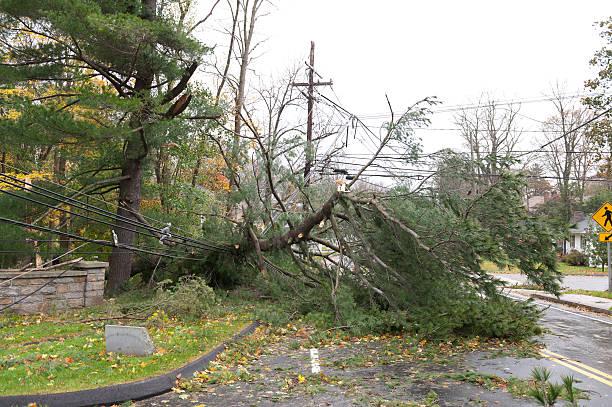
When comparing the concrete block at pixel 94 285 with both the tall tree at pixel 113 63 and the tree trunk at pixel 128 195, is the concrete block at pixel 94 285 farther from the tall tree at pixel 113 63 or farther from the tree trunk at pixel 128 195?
the tall tree at pixel 113 63

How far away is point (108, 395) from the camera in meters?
5.88

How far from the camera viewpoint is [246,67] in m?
26.4

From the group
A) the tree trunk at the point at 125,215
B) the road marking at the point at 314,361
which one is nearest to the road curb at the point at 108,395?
the road marking at the point at 314,361

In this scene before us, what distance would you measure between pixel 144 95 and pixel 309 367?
8685 mm

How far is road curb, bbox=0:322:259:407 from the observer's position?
554 centimetres

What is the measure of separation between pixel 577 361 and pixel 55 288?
437 inches

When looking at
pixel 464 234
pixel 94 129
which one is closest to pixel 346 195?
pixel 464 234

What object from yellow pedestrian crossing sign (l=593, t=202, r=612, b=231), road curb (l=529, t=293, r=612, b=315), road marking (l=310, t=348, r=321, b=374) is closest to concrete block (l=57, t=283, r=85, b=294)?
road marking (l=310, t=348, r=321, b=374)

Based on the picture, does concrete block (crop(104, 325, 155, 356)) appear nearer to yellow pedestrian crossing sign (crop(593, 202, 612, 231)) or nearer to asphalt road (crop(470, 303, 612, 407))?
asphalt road (crop(470, 303, 612, 407))

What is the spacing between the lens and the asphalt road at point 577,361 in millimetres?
6750

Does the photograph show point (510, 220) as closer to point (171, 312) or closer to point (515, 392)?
point (515, 392)

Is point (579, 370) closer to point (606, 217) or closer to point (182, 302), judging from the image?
point (182, 302)

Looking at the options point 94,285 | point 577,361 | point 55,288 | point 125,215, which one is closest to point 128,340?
point 577,361

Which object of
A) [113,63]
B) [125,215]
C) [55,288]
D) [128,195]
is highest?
[113,63]
